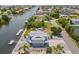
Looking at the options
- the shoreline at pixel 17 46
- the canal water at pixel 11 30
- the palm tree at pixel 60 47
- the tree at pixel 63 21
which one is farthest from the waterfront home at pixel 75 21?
the shoreline at pixel 17 46

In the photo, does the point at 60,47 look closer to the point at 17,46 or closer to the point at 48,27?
the point at 48,27

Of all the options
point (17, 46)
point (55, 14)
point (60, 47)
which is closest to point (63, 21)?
point (55, 14)

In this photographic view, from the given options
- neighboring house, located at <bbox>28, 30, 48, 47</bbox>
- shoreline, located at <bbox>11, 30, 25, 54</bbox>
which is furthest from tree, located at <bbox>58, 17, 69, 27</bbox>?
shoreline, located at <bbox>11, 30, 25, 54</bbox>

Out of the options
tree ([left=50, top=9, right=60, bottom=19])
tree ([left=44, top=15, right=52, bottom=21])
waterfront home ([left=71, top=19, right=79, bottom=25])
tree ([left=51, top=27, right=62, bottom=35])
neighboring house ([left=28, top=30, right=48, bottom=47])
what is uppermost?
tree ([left=50, top=9, right=60, bottom=19])

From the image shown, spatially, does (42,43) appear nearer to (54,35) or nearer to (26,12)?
(54,35)

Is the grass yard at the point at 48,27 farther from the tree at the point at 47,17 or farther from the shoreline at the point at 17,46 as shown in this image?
the shoreline at the point at 17,46

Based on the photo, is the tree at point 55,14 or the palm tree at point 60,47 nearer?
the palm tree at point 60,47

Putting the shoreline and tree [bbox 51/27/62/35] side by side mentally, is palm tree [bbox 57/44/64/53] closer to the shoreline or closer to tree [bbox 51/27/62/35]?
tree [bbox 51/27/62/35]
